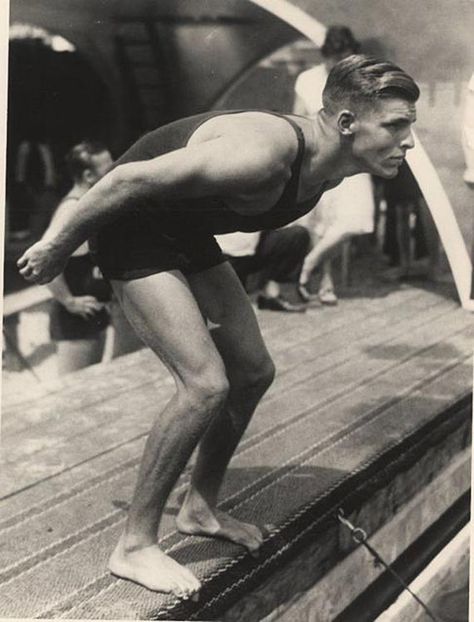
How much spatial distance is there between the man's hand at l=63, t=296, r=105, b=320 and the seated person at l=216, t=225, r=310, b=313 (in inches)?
19.9

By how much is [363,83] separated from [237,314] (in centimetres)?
39

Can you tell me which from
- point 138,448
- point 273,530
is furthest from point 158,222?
point 138,448

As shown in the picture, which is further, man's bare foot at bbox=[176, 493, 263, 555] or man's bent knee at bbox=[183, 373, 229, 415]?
man's bare foot at bbox=[176, 493, 263, 555]

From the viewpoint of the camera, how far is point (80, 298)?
255 centimetres

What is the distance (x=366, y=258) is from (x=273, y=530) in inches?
85.0

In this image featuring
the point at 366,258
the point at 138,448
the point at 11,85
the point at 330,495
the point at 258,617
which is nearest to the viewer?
the point at 258,617

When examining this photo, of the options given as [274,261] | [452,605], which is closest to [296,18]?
[274,261]

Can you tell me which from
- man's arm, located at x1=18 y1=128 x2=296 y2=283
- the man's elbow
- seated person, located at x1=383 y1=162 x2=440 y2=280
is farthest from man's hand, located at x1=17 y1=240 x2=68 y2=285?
seated person, located at x1=383 y1=162 x2=440 y2=280

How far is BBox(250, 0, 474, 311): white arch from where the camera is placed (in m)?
2.46

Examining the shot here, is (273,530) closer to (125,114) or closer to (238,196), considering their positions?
(238,196)

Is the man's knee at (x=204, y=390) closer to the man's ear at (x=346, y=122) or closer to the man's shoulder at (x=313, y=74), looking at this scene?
the man's ear at (x=346, y=122)

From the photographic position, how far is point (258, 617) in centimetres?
148

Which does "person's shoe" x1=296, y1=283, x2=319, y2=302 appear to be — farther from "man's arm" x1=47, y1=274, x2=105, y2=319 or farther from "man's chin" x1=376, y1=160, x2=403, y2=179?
"man's chin" x1=376, y1=160, x2=403, y2=179

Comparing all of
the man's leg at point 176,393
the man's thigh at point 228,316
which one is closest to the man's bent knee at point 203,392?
the man's leg at point 176,393
